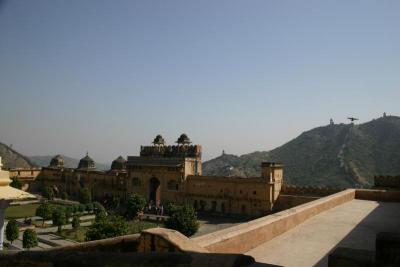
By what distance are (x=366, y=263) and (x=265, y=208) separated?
29137 mm

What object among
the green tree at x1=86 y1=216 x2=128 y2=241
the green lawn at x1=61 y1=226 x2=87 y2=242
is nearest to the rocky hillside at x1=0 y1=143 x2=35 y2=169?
the green lawn at x1=61 y1=226 x2=87 y2=242

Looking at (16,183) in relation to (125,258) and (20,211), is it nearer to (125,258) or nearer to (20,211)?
(20,211)

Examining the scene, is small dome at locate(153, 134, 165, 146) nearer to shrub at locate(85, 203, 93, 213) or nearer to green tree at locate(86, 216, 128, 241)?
shrub at locate(85, 203, 93, 213)

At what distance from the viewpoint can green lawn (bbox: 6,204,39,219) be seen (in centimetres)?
3041

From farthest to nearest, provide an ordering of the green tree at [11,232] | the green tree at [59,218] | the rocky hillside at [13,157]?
the rocky hillside at [13,157] < the green tree at [59,218] < the green tree at [11,232]

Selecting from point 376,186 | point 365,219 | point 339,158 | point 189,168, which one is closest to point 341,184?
point 339,158

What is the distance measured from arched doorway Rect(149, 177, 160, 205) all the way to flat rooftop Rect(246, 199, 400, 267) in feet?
97.3

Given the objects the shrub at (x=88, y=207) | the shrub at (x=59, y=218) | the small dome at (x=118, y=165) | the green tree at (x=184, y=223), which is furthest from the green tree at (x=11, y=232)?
the small dome at (x=118, y=165)

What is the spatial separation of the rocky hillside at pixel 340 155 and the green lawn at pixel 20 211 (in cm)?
4367

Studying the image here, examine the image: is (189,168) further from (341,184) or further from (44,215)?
(341,184)

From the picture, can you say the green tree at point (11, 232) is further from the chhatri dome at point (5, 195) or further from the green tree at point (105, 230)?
the chhatri dome at point (5, 195)

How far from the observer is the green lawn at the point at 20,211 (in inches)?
1197

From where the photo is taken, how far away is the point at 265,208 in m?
30.6

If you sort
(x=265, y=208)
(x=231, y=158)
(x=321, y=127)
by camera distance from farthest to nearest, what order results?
1. (x=231, y=158)
2. (x=321, y=127)
3. (x=265, y=208)
